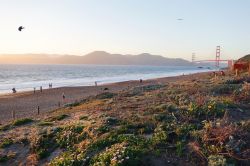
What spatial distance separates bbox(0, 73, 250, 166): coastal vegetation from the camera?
9305 mm

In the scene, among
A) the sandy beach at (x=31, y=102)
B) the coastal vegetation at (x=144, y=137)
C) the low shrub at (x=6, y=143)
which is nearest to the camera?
the coastal vegetation at (x=144, y=137)

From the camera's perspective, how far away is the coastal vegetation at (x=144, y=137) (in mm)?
9305

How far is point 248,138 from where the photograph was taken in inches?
383

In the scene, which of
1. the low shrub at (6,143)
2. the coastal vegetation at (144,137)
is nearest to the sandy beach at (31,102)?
the low shrub at (6,143)

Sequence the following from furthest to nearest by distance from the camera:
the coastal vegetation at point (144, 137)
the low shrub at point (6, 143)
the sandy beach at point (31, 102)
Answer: the sandy beach at point (31, 102)
the low shrub at point (6, 143)
the coastal vegetation at point (144, 137)

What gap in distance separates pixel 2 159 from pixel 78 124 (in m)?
2.64

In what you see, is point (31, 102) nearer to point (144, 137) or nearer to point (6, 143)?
point (6, 143)

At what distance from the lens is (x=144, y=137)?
1078 cm

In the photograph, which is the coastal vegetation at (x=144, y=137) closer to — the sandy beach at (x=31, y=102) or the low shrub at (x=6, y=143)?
the low shrub at (x=6, y=143)

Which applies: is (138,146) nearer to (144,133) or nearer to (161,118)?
(144,133)

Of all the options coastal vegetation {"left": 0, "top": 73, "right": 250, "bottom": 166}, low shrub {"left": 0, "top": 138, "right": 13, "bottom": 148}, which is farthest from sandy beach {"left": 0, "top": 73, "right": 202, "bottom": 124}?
coastal vegetation {"left": 0, "top": 73, "right": 250, "bottom": 166}

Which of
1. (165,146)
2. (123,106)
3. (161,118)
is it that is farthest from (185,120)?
(123,106)

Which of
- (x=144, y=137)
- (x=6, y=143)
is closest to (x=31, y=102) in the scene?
(x=6, y=143)

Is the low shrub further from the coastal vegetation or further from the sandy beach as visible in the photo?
the sandy beach
